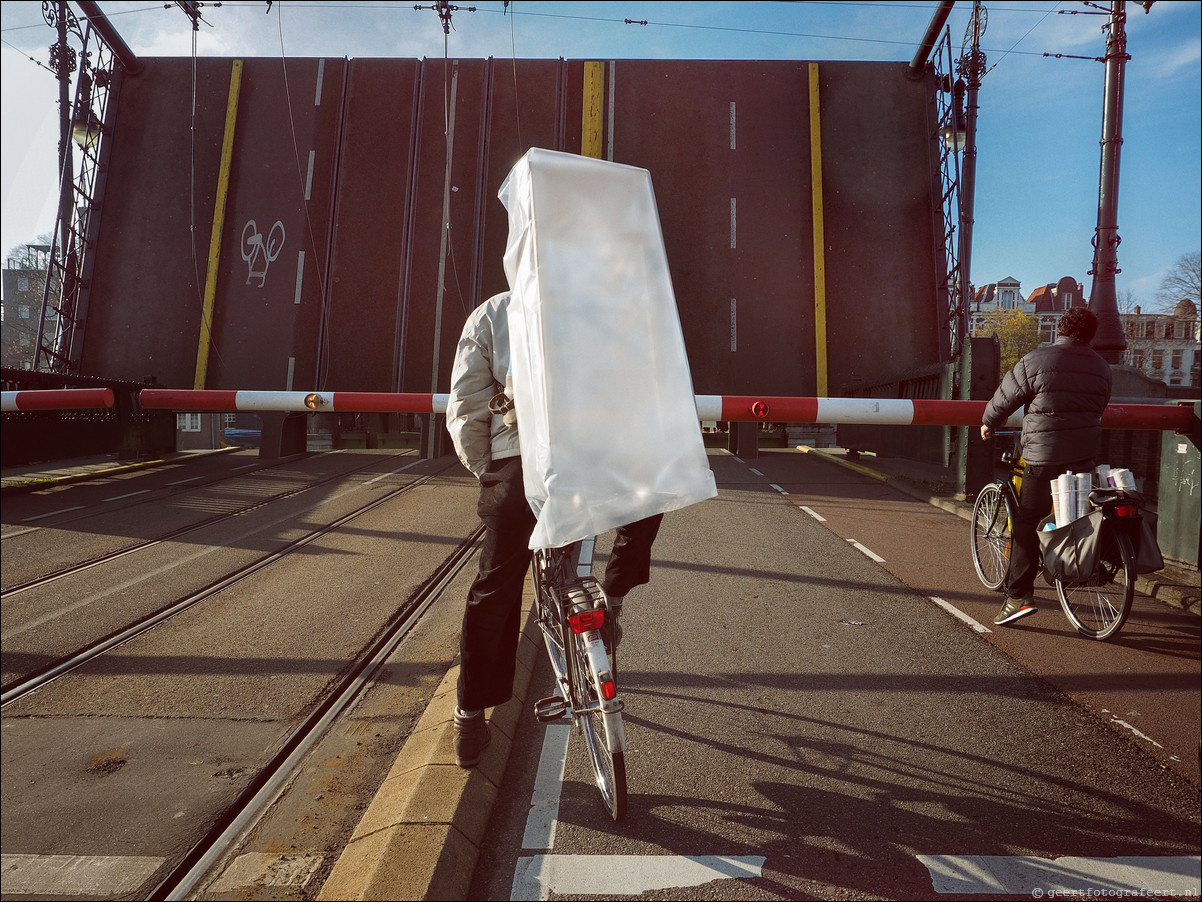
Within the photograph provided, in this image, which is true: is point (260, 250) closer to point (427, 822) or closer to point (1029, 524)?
point (1029, 524)

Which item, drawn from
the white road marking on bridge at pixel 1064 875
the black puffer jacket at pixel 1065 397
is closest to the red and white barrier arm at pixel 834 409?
the black puffer jacket at pixel 1065 397

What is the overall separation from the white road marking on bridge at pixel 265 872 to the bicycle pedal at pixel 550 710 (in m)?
0.81

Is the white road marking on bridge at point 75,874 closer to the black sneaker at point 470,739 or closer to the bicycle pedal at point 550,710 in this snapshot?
the black sneaker at point 470,739

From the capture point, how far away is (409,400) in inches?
230

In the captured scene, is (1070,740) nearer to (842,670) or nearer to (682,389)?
(842,670)

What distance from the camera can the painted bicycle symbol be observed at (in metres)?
17.4

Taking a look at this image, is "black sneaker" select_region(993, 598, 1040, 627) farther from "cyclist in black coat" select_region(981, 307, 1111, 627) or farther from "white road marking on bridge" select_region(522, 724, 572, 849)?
"white road marking on bridge" select_region(522, 724, 572, 849)

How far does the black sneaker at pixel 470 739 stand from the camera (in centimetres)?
268

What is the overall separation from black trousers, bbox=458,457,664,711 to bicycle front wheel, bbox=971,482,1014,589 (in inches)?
128

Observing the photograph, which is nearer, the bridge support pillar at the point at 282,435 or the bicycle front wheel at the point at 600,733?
the bicycle front wheel at the point at 600,733

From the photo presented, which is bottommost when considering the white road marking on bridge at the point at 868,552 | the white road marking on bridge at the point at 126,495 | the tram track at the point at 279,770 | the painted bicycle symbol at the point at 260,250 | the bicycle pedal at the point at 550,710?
the tram track at the point at 279,770

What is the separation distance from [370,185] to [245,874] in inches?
678

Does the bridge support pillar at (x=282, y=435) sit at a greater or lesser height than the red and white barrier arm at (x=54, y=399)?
lesser

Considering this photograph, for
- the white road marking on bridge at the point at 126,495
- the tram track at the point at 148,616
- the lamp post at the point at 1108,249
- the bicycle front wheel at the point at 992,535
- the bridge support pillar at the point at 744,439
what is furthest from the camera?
the white road marking on bridge at the point at 126,495
